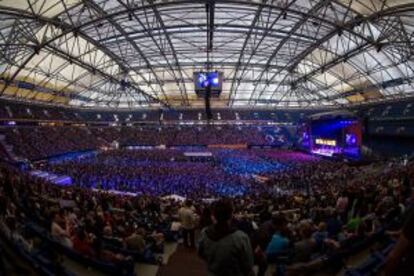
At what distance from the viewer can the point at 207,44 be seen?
35031 mm

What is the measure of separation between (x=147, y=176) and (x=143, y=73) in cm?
2222

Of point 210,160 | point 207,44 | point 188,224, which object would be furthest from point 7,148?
point 188,224

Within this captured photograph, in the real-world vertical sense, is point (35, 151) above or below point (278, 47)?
below

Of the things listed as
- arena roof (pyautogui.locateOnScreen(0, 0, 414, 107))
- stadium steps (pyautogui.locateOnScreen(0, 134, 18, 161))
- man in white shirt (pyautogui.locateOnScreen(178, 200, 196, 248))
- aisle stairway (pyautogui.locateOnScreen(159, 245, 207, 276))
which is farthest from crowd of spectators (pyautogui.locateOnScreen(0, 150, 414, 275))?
stadium steps (pyautogui.locateOnScreen(0, 134, 18, 161))

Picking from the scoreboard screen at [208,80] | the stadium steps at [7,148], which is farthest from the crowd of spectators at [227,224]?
the stadium steps at [7,148]

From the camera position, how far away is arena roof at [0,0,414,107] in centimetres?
2277

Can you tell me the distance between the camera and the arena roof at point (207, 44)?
22766 millimetres

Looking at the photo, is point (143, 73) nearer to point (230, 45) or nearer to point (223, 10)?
point (230, 45)

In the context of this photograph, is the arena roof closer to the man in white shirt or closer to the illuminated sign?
the illuminated sign

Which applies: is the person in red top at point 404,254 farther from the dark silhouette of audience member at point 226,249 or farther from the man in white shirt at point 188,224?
the man in white shirt at point 188,224

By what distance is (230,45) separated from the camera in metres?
36.3

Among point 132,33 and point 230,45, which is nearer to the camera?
point 132,33

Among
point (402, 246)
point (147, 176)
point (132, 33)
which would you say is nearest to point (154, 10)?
point (132, 33)

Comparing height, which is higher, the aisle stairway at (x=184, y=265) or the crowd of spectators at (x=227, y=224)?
the crowd of spectators at (x=227, y=224)
